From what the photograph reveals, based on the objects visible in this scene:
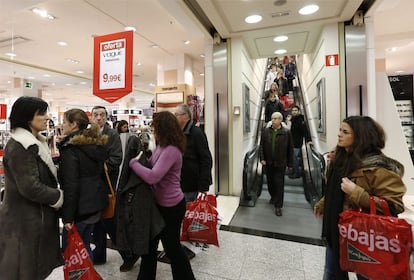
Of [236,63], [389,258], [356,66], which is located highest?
[236,63]

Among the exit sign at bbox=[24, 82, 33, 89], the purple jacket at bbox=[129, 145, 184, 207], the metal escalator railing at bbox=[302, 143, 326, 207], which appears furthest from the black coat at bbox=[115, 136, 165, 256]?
the exit sign at bbox=[24, 82, 33, 89]

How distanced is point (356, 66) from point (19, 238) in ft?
15.5

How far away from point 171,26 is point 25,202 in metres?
4.76

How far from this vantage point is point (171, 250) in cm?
173

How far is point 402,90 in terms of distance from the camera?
7672mm

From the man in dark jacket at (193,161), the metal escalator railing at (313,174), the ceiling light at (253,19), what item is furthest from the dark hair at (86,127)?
the ceiling light at (253,19)

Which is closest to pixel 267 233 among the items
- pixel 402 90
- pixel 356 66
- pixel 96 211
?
pixel 96 211

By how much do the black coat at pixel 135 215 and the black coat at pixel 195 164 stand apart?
74cm

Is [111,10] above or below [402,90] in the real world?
above

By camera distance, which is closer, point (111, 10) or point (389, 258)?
Answer: point (389, 258)

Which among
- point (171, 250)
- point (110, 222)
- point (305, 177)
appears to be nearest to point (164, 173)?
point (171, 250)

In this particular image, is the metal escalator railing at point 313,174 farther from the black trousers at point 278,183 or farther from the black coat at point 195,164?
the black coat at point 195,164

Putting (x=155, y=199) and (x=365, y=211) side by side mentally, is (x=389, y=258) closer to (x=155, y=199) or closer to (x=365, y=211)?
(x=365, y=211)

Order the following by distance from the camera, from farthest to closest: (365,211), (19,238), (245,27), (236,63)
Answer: (236,63) < (245,27) < (19,238) < (365,211)
